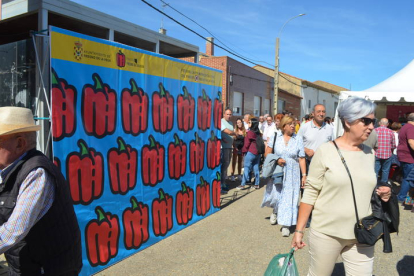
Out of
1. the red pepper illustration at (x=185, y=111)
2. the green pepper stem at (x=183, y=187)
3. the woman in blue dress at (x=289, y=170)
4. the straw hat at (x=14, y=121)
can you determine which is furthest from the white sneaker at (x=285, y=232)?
the straw hat at (x=14, y=121)

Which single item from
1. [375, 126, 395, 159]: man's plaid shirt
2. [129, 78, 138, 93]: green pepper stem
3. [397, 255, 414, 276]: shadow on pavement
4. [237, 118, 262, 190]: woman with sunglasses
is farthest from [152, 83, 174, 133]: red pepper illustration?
[375, 126, 395, 159]: man's plaid shirt

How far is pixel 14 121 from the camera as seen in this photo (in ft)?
5.99

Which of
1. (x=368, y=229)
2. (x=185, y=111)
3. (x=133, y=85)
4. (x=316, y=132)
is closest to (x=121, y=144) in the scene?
(x=133, y=85)

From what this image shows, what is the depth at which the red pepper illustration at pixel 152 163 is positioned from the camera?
172 inches

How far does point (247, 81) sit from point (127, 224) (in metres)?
17.5

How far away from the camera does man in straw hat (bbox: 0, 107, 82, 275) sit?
172 cm

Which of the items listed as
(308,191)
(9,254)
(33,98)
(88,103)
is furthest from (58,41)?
(308,191)

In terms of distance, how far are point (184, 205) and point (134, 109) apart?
1885mm

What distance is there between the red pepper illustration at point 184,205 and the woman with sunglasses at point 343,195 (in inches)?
112

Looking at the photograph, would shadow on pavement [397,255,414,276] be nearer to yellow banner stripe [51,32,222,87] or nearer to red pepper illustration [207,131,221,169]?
red pepper illustration [207,131,221,169]

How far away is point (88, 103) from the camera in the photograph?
3.56 metres

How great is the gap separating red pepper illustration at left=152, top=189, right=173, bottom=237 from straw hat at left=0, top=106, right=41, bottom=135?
2861 mm

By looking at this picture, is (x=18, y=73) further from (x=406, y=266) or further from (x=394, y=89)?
(x=394, y=89)

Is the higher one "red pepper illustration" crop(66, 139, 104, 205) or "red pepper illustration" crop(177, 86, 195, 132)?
"red pepper illustration" crop(177, 86, 195, 132)
